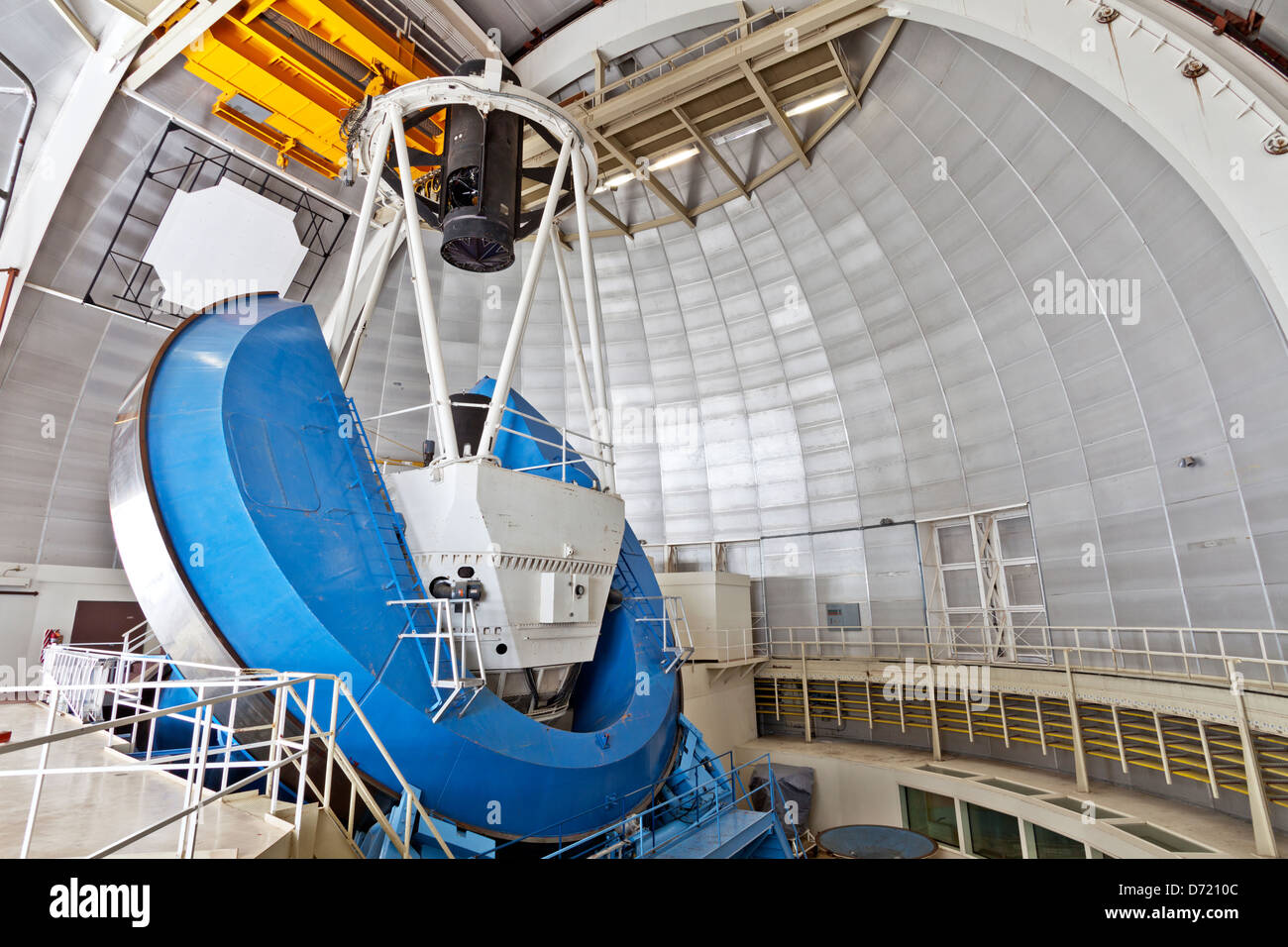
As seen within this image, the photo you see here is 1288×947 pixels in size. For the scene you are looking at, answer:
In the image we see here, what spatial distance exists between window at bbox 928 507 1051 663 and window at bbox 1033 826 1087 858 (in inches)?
146

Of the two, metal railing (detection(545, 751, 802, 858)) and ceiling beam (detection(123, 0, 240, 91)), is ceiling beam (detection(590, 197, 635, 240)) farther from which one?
metal railing (detection(545, 751, 802, 858))

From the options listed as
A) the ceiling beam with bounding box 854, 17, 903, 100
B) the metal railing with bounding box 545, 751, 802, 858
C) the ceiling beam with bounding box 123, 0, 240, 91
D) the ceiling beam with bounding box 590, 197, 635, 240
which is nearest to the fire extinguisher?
the ceiling beam with bounding box 123, 0, 240, 91

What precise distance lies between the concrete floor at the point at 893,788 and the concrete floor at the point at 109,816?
1178 cm

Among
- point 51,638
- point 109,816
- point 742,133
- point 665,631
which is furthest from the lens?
point 742,133

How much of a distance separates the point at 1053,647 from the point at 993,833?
435 centimetres

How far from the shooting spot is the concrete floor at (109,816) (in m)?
3.53

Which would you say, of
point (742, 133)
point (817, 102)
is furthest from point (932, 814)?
point (742, 133)

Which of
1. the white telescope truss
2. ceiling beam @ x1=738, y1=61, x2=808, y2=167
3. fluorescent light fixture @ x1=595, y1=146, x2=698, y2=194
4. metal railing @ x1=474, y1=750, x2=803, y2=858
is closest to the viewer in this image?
metal railing @ x1=474, y1=750, x2=803, y2=858

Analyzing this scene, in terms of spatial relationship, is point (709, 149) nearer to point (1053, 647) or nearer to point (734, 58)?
point (734, 58)

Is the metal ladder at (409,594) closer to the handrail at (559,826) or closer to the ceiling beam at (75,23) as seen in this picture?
the handrail at (559,826)

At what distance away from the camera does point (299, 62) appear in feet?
39.9

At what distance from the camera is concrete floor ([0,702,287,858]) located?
3527mm
